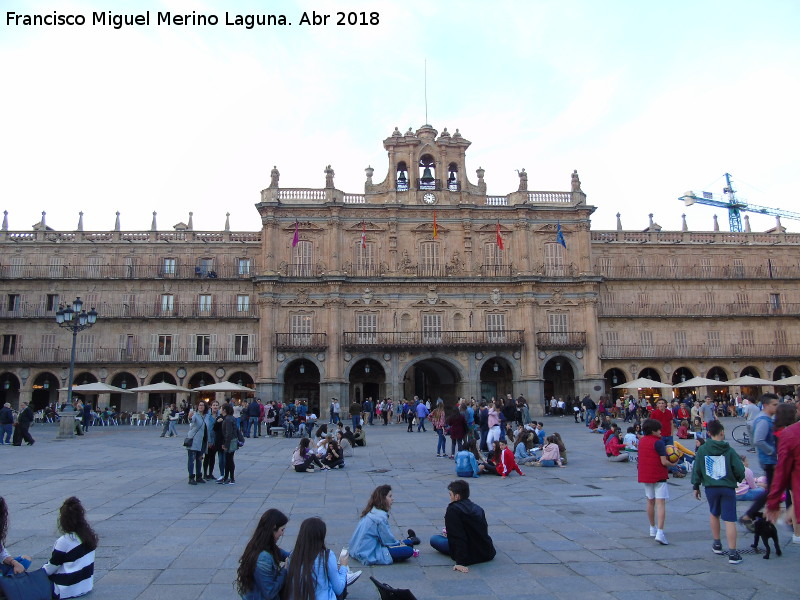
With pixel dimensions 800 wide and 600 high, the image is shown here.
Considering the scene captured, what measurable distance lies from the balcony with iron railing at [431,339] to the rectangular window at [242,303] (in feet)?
23.0

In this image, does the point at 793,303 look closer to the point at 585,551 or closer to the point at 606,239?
the point at 606,239

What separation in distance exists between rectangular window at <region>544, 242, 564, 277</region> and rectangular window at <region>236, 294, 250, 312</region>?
19874 millimetres

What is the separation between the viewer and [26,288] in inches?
1671

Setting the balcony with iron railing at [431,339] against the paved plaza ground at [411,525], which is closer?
the paved plaza ground at [411,525]

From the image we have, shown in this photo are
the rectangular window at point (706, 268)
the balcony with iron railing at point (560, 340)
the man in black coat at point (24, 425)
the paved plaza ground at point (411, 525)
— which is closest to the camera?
the paved plaza ground at point (411, 525)

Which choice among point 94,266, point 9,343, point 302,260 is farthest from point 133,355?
point 302,260

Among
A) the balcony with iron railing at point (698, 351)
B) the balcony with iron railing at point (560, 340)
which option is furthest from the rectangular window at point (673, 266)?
the balcony with iron railing at point (560, 340)

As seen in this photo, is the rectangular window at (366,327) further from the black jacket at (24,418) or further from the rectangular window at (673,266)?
the black jacket at (24,418)

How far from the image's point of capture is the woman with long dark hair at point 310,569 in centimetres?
516

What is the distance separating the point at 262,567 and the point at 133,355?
131ft

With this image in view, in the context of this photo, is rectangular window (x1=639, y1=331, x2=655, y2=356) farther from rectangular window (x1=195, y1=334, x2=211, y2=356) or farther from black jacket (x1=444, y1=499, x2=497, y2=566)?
black jacket (x1=444, y1=499, x2=497, y2=566)

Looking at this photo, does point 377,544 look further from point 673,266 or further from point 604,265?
point 673,266

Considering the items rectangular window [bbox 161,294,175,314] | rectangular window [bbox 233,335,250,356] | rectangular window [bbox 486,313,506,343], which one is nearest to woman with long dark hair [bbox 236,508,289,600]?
rectangular window [bbox 486,313,506,343]

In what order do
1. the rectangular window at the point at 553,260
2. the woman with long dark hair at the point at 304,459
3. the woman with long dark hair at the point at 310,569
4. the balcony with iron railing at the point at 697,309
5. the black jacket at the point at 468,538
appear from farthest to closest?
the balcony with iron railing at the point at 697,309 → the rectangular window at the point at 553,260 → the woman with long dark hair at the point at 304,459 → the black jacket at the point at 468,538 → the woman with long dark hair at the point at 310,569
